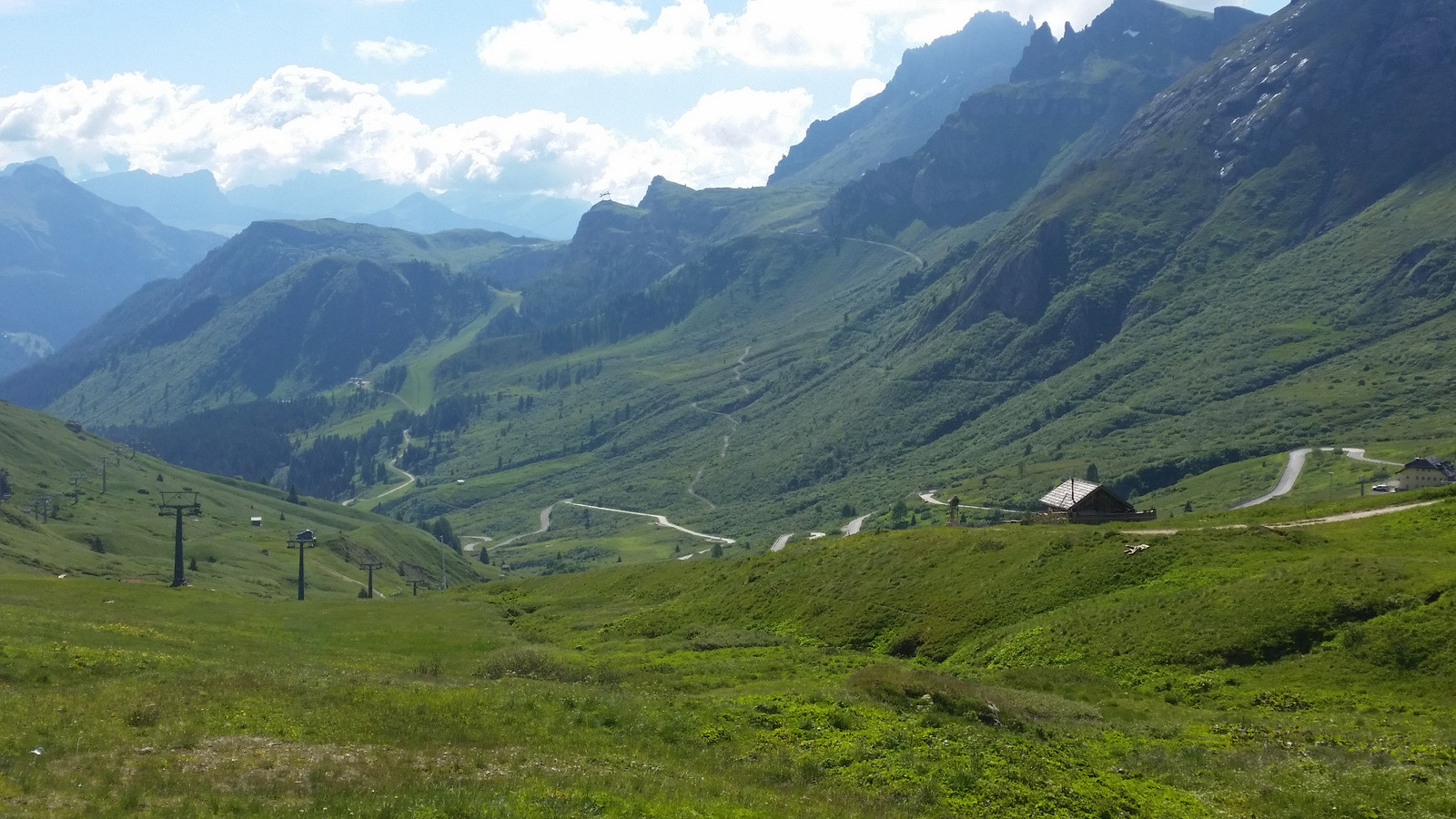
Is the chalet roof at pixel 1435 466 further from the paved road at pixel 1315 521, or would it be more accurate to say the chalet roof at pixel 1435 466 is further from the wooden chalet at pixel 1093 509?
the paved road at pixel 1315 521

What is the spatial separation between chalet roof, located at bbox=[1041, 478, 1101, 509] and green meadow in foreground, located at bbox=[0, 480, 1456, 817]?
14.1 meters

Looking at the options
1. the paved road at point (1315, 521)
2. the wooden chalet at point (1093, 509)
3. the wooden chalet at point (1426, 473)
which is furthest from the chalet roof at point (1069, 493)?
the wooden chalet at point (1426, 473)

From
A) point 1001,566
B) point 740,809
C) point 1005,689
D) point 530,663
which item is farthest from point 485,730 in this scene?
point 1001,566

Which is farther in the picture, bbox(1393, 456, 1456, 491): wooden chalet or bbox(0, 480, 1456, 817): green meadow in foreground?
bbox(1393, 456, 1456, 491): wooden chalet

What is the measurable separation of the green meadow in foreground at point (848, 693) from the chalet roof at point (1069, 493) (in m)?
14.1

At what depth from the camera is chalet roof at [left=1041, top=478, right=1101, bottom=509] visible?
8536cm

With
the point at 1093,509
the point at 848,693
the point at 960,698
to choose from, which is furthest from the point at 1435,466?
the point at 848,693

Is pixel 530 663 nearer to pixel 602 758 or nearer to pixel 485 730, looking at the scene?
pixel 485 730

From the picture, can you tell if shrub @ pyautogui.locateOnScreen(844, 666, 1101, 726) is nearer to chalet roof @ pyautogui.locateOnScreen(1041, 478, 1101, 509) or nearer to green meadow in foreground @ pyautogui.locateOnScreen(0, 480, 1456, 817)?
green meadow in foreground @ pyautogui.locateOnScreen(0, 480, 1456, 817)

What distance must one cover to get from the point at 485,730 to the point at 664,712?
6.14 metres

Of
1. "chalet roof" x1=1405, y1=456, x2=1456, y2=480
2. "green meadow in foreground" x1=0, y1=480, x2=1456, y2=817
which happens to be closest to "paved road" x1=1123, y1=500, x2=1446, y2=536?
"green meadow in foreground" x1=0, y1=480, x2=1456, y2=817

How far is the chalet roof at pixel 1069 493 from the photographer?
85356 mm

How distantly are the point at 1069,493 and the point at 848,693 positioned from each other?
2105 inches

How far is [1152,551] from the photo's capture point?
193 feet
